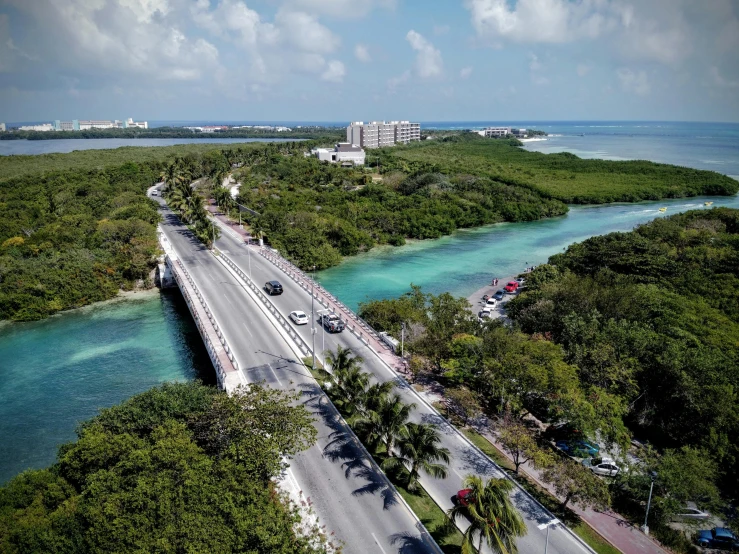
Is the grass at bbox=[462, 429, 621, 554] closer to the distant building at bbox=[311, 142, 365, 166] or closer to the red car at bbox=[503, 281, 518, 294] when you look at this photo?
the red car at bbox=[503, 281, 518, 294]

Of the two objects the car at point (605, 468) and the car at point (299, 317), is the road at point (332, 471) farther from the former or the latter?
the car at point (605, 468)

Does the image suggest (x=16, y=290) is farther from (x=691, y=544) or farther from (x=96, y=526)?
(x=691, y=544)

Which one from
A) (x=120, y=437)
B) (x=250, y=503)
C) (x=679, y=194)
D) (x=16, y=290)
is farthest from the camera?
(x=679, y=194)

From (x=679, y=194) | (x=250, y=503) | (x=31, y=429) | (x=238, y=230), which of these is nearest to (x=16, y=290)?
(x=31, y=429)

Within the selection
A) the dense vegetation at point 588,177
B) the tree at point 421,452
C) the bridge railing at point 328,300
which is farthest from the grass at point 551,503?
the dense vegetation at point 588,177

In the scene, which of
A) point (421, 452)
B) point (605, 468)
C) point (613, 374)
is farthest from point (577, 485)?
point (613, 374)

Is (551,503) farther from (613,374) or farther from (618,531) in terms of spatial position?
(613,374)
